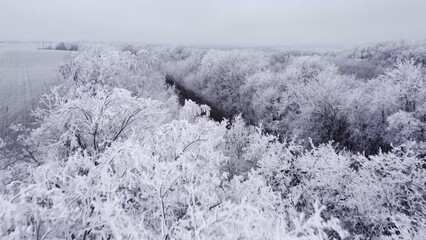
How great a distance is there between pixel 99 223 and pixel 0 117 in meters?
31.2

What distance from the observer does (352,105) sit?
28.6 metres

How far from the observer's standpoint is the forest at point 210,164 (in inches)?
220

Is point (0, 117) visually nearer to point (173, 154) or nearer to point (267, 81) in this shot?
point (173, 154)

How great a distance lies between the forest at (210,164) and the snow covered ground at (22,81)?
791 cm

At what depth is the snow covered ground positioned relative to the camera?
30.7 metres

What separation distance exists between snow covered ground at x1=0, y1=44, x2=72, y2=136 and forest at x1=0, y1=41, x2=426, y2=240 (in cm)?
791

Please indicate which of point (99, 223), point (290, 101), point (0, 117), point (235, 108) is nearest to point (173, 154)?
point (99, 223)

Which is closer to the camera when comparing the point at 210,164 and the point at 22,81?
the point at 210,164

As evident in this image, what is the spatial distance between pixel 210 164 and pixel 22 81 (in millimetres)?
43519

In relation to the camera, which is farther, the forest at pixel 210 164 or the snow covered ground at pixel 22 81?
the snow covered ground at pixel 22 81

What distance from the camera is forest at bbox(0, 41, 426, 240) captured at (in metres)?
5.58

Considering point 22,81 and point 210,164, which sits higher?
point 210,164

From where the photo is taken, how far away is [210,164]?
10180mm

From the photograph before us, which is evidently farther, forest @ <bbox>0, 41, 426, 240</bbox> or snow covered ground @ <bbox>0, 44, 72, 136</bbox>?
snow covered ground @ <bbox>0, 44, 72, 136</bbox>
